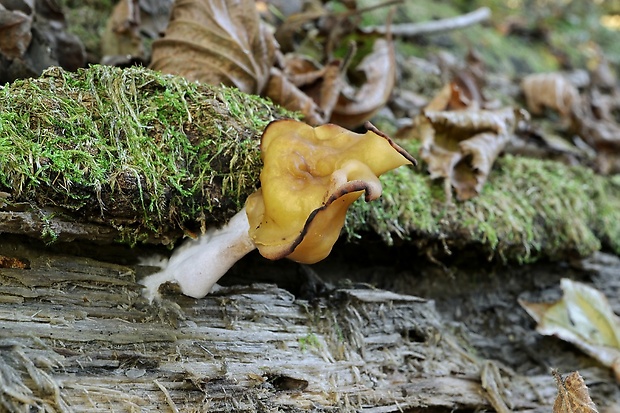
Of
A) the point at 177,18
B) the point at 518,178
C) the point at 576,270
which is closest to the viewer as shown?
the point at 177,18

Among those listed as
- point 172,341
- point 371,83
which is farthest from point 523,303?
point 172,341

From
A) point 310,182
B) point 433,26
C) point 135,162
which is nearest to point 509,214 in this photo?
point 310,182

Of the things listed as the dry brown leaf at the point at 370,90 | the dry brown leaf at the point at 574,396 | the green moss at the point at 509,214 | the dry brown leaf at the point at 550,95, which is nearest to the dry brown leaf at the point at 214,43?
the dry brown leaf at the point at 370,90

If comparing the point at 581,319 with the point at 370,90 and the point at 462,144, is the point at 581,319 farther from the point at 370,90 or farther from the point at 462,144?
the point at 370,90

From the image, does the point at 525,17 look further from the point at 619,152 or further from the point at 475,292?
the point at 475,292

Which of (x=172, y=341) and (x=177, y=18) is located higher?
(x=177, y=18)

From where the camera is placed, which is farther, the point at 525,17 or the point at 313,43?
the point at 525,17

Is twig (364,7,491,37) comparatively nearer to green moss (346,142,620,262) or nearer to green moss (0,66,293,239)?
green moss (346,142,620,262)
